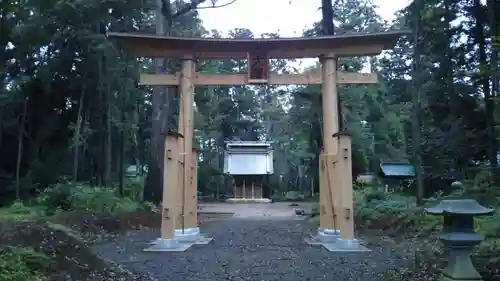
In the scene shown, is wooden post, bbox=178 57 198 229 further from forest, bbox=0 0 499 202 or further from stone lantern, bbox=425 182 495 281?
stone lantern, bbox=425 182 495 281

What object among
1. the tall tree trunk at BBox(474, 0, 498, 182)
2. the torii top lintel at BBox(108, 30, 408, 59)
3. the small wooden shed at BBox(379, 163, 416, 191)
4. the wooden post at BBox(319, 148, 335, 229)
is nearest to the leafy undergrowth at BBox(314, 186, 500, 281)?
the wooden post at BBox(319, 148, 335, 229)

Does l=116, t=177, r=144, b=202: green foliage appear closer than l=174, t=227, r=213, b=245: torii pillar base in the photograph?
No

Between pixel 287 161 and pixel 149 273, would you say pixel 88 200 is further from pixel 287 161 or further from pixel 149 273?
pixel 287 161

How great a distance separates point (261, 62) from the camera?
10586 mm

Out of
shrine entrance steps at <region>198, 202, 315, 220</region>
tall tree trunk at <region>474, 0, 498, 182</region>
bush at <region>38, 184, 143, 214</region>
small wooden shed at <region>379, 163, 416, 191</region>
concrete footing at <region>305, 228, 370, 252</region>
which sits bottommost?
shrine entrance steps at <region>198, 202, 315, 220</region>

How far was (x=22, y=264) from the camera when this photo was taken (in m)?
4.78

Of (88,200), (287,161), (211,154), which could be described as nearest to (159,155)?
(88,200)

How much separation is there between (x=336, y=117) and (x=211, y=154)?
22345 mm

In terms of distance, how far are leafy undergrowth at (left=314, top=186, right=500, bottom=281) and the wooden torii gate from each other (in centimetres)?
162

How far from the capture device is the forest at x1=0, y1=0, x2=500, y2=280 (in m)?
13.5

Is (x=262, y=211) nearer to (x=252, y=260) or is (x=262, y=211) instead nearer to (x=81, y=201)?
(x=81, y=201)

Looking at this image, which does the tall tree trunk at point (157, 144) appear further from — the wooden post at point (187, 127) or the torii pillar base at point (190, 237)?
the torii pillar base at point (190, 237)

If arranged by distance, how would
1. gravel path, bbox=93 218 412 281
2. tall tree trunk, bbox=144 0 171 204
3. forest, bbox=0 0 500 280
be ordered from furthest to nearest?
tall tree trunk, bbox=144 0 171 204, forest, bbox=0 0 500 280, gravel path, bbox=93 218 412 281

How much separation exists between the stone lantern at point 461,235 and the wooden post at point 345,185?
193 inches
